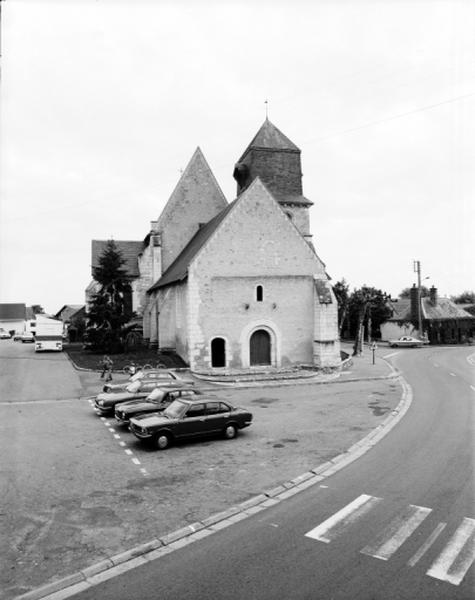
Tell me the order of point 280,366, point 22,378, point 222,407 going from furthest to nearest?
1. point 280,366
2. point 22,378
3. point 222,407

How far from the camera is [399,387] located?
2466 centimetres

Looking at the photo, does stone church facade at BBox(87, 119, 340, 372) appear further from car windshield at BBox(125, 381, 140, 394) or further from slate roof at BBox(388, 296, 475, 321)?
slate roof at BBox(388, 296, 475, 321)

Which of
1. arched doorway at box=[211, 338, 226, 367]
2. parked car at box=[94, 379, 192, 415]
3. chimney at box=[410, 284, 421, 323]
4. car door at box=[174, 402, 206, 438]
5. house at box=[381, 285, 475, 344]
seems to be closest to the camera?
car door at box=[174, 402, 206, 438]

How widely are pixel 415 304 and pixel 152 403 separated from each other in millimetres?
51407

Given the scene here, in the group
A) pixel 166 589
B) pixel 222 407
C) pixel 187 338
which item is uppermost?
pixel 187 338

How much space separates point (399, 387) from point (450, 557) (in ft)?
60.3

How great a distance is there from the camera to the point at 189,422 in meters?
13.9

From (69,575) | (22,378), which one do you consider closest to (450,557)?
(69,575)

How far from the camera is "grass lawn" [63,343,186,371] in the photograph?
29578 millimetres

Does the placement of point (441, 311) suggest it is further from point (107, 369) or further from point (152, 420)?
point (152, 420)

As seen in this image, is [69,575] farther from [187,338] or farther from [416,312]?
[416,312]

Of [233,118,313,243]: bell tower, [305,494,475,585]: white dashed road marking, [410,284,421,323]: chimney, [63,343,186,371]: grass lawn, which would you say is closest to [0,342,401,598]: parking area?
[305,494,475,585]: white dashed road marking

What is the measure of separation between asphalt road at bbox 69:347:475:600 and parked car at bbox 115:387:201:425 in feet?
22.6

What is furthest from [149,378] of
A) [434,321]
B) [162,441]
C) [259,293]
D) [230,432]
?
[434,321]
